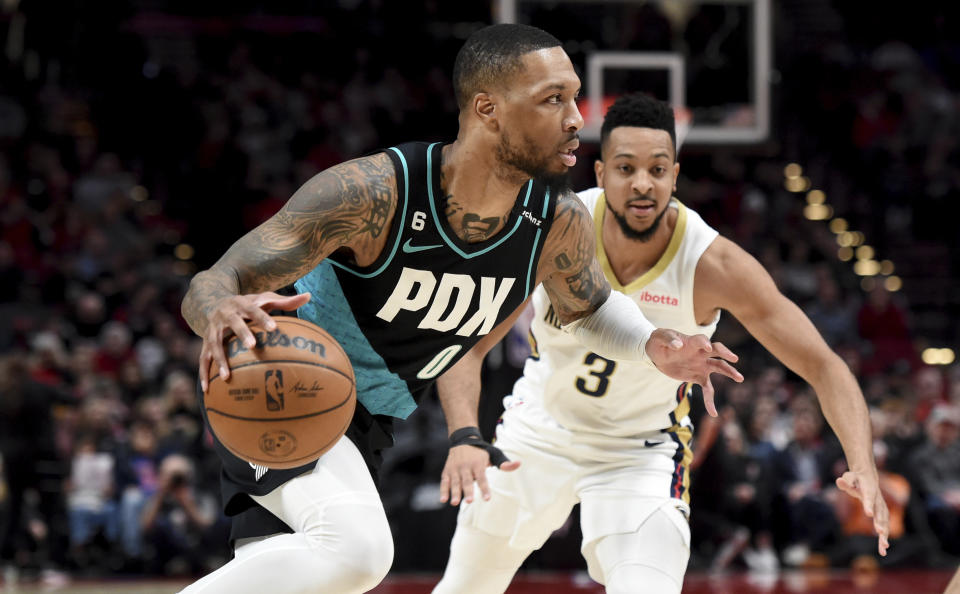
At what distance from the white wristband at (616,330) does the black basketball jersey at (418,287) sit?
1.00 feet

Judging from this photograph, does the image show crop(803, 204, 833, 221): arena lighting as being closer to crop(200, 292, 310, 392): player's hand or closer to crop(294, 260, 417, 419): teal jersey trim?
crop(294, 260, 417, 419): teal jersey trim

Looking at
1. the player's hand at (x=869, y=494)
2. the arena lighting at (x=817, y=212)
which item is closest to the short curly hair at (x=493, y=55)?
the player's hand at (x=869, y=494)

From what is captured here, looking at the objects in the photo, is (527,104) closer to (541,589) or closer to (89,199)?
(541,589)

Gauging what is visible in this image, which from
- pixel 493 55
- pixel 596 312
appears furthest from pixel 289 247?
pixel 596 312

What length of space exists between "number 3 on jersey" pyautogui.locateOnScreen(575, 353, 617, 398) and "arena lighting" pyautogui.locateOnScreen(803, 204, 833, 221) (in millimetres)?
12008

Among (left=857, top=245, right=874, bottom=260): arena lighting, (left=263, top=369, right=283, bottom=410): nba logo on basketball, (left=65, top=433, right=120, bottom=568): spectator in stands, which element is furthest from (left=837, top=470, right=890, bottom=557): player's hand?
(left=857, top=245, right=874, bottom=260): arena lighting

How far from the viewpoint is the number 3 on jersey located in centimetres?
445

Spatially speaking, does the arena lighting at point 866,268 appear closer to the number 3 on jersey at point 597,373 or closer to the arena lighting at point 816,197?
the arena lighting at point 816,197

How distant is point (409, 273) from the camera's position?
3510 millimetres

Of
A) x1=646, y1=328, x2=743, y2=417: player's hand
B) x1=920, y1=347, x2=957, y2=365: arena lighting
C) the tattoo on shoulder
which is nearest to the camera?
the tattoo on shoulder

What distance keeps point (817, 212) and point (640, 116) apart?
12.1 m

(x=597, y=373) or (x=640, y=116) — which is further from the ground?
(x=640, y=116)

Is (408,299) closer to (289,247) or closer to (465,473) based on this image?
(289,247)

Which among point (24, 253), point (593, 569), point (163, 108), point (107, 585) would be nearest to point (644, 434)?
point (593, 569)
